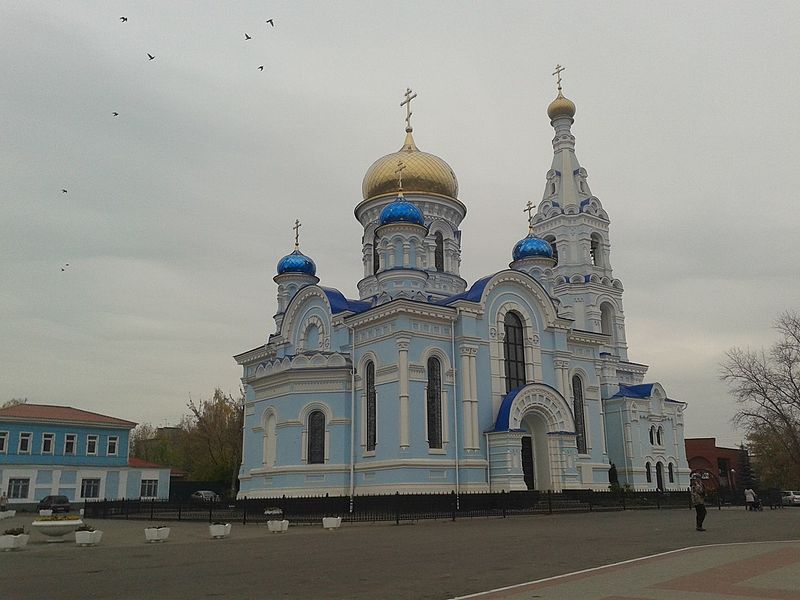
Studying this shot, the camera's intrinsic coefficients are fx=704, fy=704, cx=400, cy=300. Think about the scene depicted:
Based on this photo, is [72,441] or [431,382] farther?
[72,441]

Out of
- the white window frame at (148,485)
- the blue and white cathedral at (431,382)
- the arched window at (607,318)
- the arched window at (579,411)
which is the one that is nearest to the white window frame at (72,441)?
the white window frame at (148,485)

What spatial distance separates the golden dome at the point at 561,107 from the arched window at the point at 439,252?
40.9ft

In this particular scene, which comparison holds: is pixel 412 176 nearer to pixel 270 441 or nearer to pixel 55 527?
pixel 270 441

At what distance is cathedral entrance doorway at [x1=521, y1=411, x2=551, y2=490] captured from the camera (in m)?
28.0

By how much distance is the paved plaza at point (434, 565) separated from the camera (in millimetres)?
8281

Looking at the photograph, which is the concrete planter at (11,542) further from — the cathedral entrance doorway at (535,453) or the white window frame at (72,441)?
the white window frame at (72,441)

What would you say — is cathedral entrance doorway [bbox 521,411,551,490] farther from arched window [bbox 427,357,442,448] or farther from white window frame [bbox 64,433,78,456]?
white window frame [bbox 64,433,78,456]

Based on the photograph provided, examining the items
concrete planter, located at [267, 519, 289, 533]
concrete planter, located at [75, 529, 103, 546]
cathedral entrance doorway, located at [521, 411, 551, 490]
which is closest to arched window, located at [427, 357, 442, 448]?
cathedral entrance doorway, located at [521, 411, 551, 490]

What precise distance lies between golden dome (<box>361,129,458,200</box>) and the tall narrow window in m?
10.5

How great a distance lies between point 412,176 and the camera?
34.3m

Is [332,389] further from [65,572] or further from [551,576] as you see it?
[551,576]

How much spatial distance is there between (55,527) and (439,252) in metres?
21.7

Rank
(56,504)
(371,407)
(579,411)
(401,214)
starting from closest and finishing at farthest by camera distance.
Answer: (371,407), (401,214), (579,411), (56,504)

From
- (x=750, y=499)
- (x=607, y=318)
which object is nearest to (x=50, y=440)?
(x=607, y=318)
